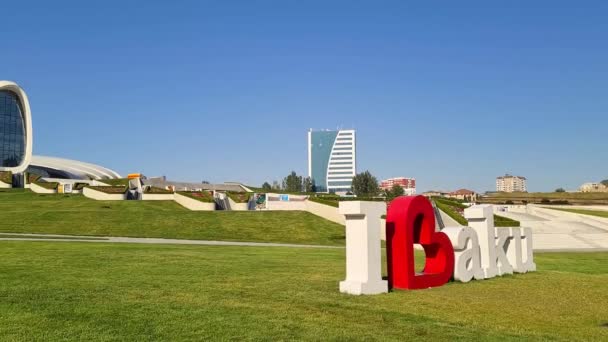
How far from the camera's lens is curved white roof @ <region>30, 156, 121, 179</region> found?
104938mm

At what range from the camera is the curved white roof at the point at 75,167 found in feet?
344

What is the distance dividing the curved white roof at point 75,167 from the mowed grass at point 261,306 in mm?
99909

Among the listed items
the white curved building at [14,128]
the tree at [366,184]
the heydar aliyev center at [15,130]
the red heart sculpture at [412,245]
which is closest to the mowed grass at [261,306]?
the red heart sculpture at [412,245]

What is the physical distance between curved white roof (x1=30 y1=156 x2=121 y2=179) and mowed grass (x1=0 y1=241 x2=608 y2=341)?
328ft

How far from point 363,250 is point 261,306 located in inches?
114

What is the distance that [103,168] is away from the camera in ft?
380

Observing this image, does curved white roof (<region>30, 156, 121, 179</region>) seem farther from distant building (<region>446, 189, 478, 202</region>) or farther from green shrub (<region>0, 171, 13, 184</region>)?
distant building (<region>446, 189, 478, 202</region>)

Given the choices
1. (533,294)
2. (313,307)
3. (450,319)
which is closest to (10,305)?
(313,307)

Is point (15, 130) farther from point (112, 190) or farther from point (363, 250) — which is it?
point (363, 250)

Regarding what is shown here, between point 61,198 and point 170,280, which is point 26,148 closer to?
point 61,198

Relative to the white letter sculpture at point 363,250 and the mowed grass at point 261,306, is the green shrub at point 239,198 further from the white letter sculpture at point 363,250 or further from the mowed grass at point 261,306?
the white letter sculpture at point 363,250

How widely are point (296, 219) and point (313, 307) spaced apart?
27.4 m

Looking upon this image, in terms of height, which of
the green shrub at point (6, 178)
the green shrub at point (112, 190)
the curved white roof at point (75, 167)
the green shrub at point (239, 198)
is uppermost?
the curved white roof at point (75, 167)

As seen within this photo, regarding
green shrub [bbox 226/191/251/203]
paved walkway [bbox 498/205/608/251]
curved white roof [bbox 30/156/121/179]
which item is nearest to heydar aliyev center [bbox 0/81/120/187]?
curved white roof [bbox 30/156/121/179]
